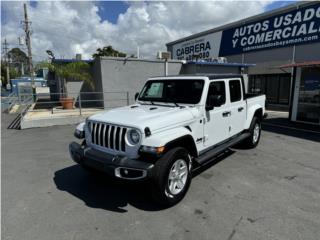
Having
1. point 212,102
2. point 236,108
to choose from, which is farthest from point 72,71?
point 212,102

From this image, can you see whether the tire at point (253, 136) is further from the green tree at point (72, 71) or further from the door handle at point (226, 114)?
the green tree at point (72, 71)

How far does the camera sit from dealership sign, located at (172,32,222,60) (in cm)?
2331

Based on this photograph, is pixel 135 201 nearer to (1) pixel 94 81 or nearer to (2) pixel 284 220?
(2) pixel 284 220

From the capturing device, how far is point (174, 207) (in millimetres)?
3588

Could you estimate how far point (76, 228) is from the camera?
3102 mm

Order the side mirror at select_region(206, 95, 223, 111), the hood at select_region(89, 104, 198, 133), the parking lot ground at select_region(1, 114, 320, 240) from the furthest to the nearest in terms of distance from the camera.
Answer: the side mirror at select_region(206, 95, 223, 111) → the hood at select_region(89, 104, 198, 133) → the parking lot ground at select_region(1, 114, 320, 240)

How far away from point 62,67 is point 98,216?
11791 mm

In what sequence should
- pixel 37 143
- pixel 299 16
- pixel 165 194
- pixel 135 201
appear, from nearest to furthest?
pixel 165 194, pixel 135 201, pixel 37 143, pixel 299 16

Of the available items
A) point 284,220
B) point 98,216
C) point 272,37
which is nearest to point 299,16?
point 272,37

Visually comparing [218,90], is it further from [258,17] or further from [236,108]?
[258,17]

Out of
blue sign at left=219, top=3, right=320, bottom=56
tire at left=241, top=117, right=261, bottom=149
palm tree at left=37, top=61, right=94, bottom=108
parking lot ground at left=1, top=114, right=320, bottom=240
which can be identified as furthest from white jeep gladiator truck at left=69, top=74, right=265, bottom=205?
blue sign at left=219, top=3, right=320, bottom=56

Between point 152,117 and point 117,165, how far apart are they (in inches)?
36.2

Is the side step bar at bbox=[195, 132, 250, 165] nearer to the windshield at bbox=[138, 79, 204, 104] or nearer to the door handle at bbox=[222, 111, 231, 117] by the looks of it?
the door handle at bbox=[222, 111, 231, 117]

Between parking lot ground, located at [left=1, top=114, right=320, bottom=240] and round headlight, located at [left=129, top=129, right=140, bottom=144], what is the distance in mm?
794
